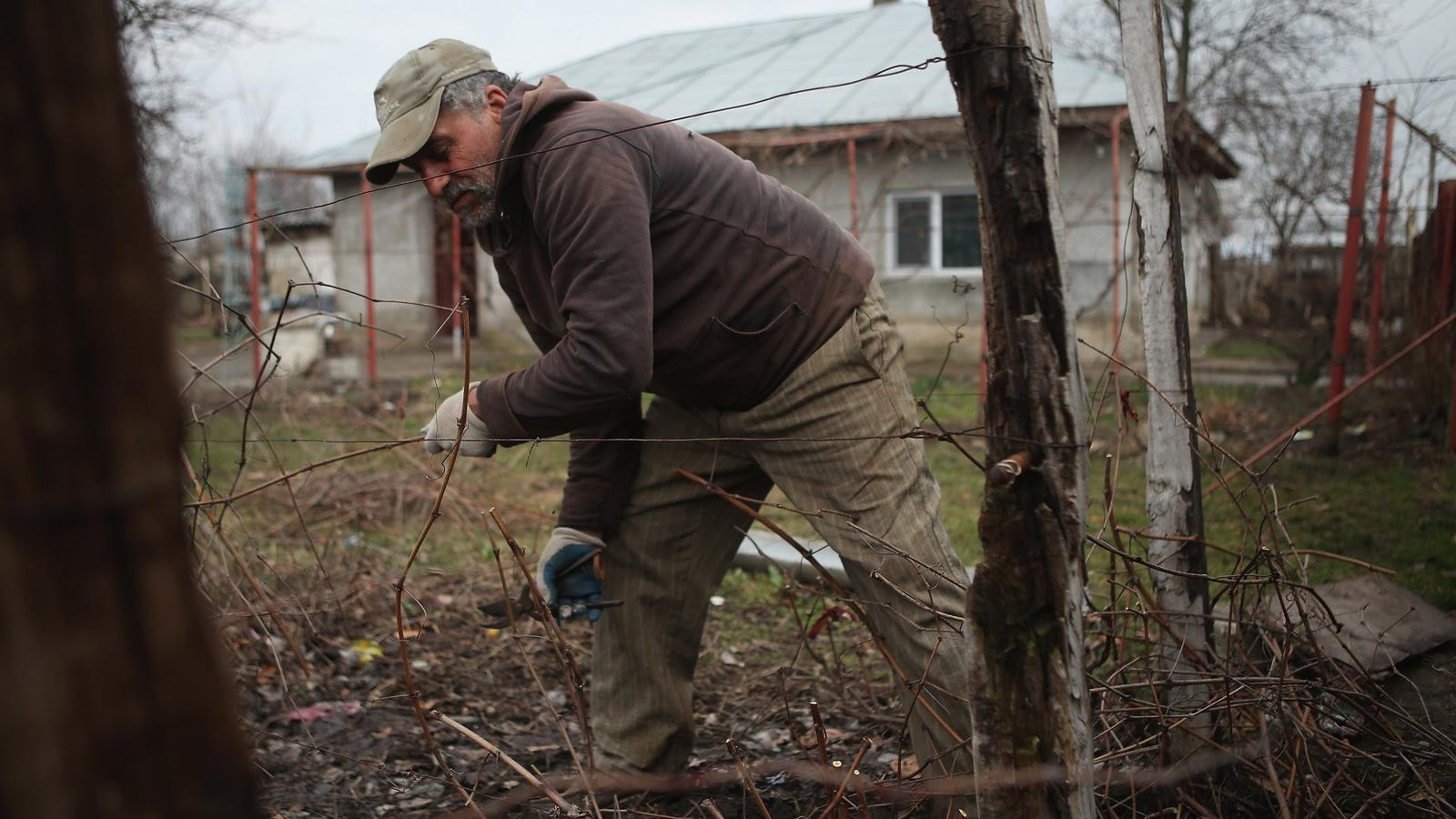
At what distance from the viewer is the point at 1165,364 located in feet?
7.56

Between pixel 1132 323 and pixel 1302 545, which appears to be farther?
pixel 1132 323

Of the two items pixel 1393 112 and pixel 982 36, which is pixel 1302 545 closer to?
pixel 1393 112

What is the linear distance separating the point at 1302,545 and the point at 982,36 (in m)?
4.07

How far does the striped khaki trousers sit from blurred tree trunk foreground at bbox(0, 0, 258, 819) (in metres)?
1.51

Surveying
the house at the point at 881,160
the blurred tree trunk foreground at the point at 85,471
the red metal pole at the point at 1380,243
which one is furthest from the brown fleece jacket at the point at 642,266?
the house at the point at 881,160

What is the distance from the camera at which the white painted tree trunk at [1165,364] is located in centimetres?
224

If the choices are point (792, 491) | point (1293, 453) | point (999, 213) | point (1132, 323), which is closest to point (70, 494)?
point (999, 213)

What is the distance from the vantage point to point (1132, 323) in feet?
35.4

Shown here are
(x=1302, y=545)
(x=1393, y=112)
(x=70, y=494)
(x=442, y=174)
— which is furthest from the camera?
(x=1393, y=112)

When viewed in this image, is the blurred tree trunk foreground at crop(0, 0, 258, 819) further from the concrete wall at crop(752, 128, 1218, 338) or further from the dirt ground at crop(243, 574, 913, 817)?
the concrete wall at crop(752, 128, 1218, 338)

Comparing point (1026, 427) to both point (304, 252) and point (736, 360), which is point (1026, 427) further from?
point (304, 252)

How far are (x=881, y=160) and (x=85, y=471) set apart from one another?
12193mm

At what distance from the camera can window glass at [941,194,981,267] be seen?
1219 centimetres

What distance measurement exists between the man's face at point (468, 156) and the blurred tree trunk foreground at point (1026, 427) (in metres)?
1.35
